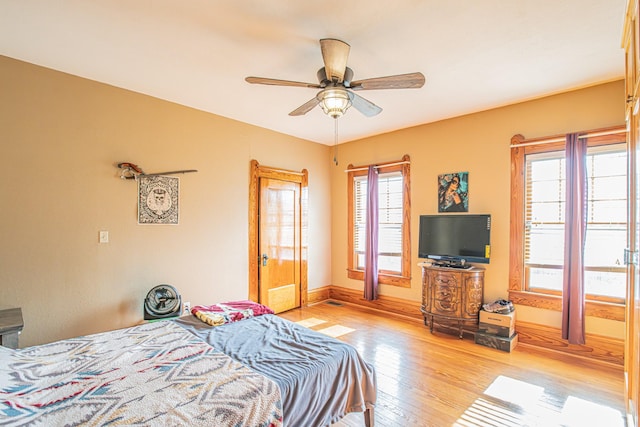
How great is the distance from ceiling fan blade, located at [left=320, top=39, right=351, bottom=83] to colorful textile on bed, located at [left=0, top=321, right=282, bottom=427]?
6.93ft

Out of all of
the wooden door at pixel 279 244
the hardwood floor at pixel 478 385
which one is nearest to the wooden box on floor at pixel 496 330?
the hardwood floor at pixel 478 385

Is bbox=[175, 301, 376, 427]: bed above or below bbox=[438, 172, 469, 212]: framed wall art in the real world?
below

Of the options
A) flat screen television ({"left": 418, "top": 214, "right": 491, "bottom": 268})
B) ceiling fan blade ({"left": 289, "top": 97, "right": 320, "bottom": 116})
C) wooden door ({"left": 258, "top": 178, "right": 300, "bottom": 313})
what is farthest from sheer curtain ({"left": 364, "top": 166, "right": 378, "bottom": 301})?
ceiling fan blade ({"left": 289, "top": 97, "right": 320, "bottom": 116})

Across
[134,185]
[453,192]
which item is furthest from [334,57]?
[453,192]

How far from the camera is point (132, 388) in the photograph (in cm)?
147

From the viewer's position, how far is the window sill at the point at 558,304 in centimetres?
301

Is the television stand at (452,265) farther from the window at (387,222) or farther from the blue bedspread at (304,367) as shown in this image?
the blue bedspread at (304,367)

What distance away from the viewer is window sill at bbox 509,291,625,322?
301 centimetres

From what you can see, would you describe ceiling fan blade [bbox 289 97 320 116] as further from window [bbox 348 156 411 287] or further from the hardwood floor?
the hardwood floor

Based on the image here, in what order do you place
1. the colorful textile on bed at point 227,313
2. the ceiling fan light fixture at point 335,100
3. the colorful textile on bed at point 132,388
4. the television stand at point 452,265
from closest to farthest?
the colorful textile on bed at point 132,388
the ceiling fan light fixture at point 335,100
the colorful textile on bed at point 227,313
the television stand at point 452,265

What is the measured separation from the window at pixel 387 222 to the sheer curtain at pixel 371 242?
11cm

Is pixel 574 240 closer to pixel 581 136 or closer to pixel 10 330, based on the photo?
pixel 581 136

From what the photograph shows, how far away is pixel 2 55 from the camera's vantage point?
8.45 feet

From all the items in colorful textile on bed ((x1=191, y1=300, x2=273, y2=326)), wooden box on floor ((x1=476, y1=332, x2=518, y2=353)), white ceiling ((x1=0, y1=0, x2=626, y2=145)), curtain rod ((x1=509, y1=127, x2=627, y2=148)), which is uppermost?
white ceiling ((x1=0, y1=0, x2=626, y2=145))
